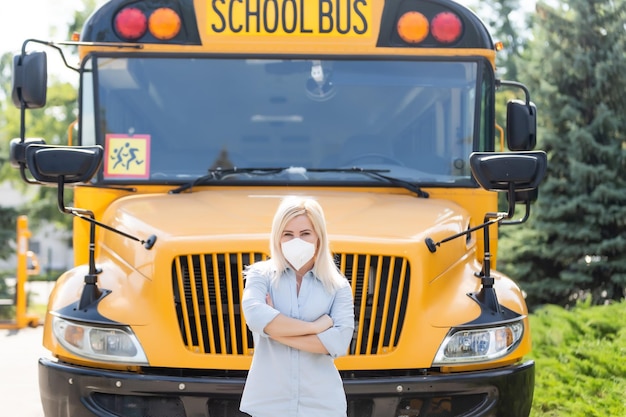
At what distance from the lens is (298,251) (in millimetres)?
3016

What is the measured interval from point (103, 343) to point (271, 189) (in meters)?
1.25

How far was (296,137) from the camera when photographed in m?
4.82

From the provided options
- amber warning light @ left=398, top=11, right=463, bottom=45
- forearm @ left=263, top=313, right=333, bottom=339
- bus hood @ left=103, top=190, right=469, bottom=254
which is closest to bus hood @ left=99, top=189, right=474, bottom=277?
bus hood @ left=103, top=190, right=469, bottom=254

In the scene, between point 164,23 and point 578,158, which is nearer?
point 164,23

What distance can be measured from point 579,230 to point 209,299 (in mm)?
8935

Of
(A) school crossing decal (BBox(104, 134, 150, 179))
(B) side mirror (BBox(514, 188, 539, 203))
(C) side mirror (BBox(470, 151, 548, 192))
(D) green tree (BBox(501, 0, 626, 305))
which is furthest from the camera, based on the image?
(D) green tree (BBox(501, 0, 626, 305))

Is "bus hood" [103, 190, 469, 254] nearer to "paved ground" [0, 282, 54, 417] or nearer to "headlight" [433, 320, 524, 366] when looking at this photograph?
"headlight" [433, 320, 524, 366]

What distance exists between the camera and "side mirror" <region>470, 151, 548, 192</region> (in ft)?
12.5

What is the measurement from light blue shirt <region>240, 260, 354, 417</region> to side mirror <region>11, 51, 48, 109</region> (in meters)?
1.97

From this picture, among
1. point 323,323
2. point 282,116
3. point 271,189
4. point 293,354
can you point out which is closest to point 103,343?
point 293,354

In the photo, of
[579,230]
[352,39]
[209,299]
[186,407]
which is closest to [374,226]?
[209,299]

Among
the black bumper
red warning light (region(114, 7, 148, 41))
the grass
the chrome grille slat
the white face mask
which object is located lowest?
the grass

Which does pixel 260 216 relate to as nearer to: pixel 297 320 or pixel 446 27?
pixel 297 320

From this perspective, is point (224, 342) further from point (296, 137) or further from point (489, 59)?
point (489, 59)
